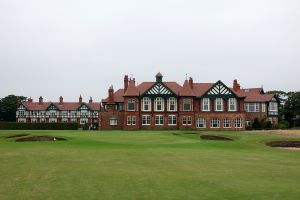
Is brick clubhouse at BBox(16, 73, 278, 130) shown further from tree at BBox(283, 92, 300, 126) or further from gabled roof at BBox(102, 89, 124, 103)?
tree at BBox(283, 92, 300, 126)

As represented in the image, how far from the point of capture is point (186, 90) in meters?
73.3

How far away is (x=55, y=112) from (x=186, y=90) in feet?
182

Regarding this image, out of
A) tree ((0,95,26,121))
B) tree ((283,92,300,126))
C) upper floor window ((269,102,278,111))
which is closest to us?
upper floor window ((269,102,278,111))

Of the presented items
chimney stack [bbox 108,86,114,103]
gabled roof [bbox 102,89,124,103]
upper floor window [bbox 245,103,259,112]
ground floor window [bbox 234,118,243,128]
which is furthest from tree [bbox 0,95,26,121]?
ground floor window [bbox 234,118,243,128]

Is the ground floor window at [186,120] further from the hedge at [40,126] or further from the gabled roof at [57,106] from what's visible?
the gabled roof at [57,106]

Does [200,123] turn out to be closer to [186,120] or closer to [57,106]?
[186,120]

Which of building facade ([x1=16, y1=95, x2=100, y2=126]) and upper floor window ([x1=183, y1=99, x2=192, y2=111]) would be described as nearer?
upper floor window ([x1=183, y1=99, x2=192, y2=111])

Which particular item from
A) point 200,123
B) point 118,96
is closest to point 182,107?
point 200,123

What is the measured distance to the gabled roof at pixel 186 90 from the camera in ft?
238

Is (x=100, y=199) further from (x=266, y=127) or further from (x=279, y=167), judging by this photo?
(x=266, y=127)

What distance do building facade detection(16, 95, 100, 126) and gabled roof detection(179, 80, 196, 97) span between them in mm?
50708

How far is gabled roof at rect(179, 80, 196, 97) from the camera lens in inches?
2859

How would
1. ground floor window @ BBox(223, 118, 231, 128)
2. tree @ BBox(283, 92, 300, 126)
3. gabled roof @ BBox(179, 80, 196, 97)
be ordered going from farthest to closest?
tree @ BBox(283, 92, 300, 126), ground floor window @ BBox(223, 118, 231, 128), gabled roof @ BBox(179, 80, 196, 97)

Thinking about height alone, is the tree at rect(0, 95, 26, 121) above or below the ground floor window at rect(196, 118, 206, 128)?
above
